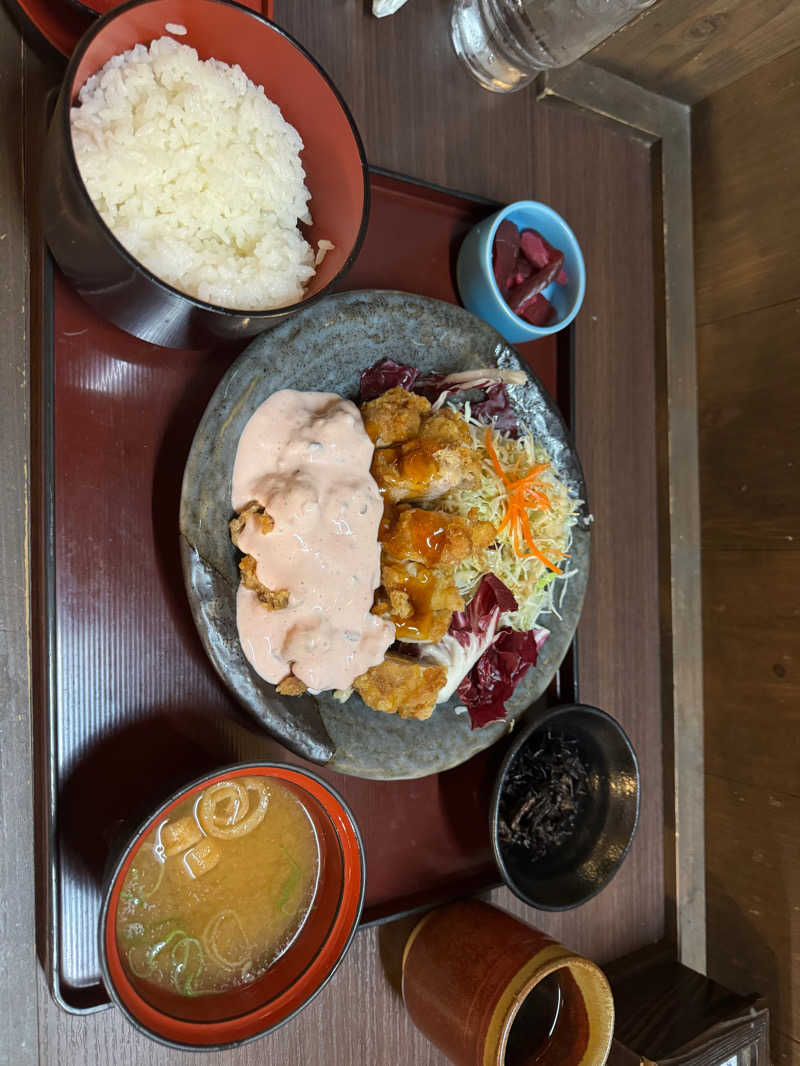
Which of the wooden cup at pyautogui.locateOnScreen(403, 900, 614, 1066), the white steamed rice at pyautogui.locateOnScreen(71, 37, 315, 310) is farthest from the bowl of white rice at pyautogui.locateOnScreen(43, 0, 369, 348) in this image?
the wooden cup at pyautogui.locateOnScreen(403, 900, 614, 1066)

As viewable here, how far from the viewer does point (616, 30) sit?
5.79 ft

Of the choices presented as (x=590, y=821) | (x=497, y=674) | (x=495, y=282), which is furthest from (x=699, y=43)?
(x=590, y=821)

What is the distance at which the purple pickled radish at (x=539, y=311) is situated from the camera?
5.78 feet

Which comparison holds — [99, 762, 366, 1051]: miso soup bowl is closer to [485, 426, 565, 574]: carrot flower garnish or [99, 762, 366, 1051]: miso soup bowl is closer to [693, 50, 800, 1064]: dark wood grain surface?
[485, 426, 565, 574]: carrot flower garnish

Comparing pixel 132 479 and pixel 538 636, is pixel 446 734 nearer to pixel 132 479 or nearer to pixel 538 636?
pixel 538 636

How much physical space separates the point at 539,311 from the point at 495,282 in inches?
5.9

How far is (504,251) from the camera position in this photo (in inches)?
66.8

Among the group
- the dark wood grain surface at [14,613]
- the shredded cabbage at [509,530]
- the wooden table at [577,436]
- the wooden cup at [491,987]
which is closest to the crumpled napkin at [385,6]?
the wooden table at [577,436]

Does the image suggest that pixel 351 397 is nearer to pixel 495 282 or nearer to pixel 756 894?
pixel 495 282

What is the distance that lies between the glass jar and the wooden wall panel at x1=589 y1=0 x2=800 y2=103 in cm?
11

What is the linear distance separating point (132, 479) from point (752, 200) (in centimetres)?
165

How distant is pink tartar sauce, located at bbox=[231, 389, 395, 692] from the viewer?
142 centimetres

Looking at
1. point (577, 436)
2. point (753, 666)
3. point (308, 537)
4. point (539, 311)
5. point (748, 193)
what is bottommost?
point (753, 666)

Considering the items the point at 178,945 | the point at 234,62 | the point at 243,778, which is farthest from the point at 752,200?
the point at 178,945
